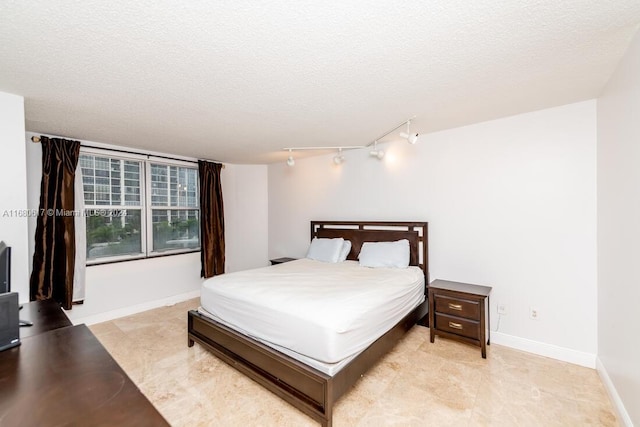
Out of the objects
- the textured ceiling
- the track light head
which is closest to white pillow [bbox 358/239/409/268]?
the track light head

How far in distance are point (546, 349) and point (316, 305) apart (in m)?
2.38

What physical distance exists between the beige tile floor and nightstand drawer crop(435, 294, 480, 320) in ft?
1.21

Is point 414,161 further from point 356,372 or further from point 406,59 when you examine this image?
point 356,372

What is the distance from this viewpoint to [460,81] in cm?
204

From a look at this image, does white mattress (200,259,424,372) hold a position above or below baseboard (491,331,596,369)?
above

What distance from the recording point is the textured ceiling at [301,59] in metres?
1.32

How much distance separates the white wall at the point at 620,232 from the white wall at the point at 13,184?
13.8ft

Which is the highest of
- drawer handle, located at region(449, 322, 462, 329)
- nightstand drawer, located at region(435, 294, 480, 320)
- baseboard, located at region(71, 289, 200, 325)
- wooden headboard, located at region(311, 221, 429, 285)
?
wooden headboard, located at region(311, 221, 429, 285)

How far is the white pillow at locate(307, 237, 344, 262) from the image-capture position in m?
3.97

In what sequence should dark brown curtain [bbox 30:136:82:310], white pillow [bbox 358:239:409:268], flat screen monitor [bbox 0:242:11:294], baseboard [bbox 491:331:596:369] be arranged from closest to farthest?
flat screen monitor [bbox 0:242:11:294], baseboard [bbox 491:331:596:369], dark brown curtain [bbox 30:136:82:310], white pillow [bbox 358:239:409:268]

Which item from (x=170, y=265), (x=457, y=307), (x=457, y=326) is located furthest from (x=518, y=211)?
(x=170, y=265)

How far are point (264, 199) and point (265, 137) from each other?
2185mm

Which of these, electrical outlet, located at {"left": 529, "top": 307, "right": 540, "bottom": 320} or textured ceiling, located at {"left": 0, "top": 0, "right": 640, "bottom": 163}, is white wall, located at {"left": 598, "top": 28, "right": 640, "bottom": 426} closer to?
textured ceiling, located at {"left": 0, "top": 0, "right": 640, "bottom": 163}

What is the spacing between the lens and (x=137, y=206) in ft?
13.5
